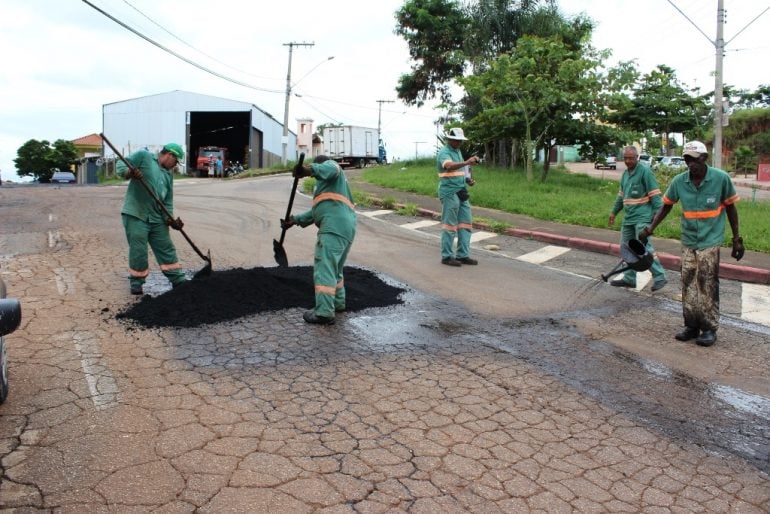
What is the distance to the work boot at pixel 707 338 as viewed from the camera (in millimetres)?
5582

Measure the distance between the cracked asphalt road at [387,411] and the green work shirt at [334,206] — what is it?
0.84 metres

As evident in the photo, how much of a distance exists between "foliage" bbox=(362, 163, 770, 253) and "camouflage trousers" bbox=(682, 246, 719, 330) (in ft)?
18.8

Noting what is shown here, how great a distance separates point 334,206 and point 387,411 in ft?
8.16

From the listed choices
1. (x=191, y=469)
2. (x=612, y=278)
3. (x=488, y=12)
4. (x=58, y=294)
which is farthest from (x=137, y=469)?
(x=488, y=12)

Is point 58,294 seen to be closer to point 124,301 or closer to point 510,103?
point 124,301

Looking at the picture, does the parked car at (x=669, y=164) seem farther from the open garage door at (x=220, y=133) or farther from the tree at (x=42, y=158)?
the tree at (x=42, y=158)

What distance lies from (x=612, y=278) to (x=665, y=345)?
10.3 feet

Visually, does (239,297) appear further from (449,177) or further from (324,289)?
(449,177)

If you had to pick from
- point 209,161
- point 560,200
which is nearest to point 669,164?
point 560,200

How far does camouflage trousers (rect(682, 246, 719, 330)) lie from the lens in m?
5.59

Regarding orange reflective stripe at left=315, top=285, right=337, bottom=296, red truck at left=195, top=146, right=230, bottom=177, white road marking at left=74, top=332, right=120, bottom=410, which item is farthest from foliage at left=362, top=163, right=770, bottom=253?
red truck at left=195, top=146, right=230, bottom=177

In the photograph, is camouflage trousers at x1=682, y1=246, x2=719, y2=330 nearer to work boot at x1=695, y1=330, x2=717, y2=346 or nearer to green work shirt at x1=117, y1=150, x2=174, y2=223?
work boot at x1=695, y1=330, x2=717, y2=346

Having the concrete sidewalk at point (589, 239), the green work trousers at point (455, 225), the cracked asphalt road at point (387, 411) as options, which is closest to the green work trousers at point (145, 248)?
the cracked asphalt road at point (387, 411)

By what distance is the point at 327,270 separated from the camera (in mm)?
5699
